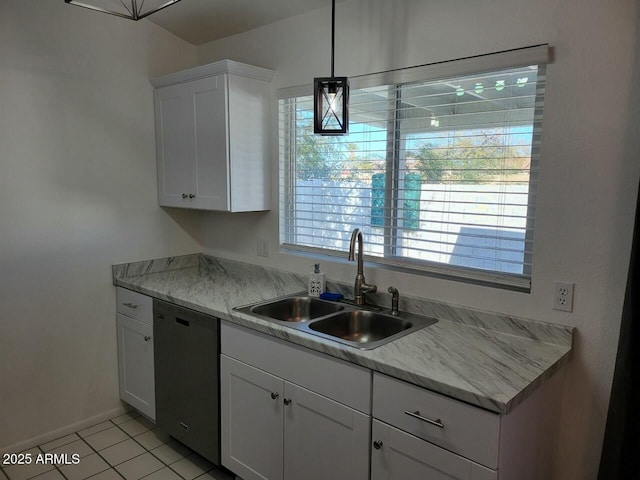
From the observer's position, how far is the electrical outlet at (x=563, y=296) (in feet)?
6.11

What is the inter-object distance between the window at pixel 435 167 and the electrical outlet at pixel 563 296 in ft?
0.42

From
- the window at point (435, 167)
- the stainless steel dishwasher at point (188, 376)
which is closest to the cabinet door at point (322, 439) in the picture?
the stainless steel dishwasher at point (188, 376)

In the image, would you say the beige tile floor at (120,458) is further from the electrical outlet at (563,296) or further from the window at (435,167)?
the electrical outlet at (563,296)

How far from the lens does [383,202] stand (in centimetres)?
250

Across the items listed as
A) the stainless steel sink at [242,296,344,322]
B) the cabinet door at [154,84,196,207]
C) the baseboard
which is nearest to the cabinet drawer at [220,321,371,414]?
the stainless steel sink at [242,296,344,322]

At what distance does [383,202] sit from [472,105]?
650 millimetres

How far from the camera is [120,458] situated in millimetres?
2645

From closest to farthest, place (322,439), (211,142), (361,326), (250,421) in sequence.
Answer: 1. (322,439)
2. (250,421)
3. (361,326)
4. (211,142)

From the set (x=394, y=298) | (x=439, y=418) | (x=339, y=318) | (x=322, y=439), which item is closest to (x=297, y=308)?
(x=339, y=318)

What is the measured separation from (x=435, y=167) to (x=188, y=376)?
5.46 ft

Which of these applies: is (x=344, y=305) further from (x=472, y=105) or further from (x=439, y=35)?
(x=439, y=35)

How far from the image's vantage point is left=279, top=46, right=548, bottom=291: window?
201 centimetres

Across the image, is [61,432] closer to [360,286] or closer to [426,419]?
[360,286]

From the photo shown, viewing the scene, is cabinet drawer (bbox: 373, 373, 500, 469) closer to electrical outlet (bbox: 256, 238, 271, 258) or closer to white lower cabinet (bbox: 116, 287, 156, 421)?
electrical outlet (bbox: 256, 238, 271, 258)
